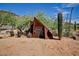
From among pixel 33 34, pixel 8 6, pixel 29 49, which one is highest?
pixel 8 6

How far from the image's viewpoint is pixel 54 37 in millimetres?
2521

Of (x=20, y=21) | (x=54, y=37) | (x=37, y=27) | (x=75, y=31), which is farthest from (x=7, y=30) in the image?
(x=75, y=31)

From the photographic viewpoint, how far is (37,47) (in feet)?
8.27

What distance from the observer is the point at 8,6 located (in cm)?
248

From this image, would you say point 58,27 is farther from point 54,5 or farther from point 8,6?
point 8,6

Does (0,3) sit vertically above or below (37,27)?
above

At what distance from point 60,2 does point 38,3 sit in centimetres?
24

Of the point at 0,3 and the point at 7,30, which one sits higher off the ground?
the point at 0,3

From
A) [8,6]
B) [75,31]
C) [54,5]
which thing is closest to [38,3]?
[54,5]

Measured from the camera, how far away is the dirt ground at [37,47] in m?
2.48

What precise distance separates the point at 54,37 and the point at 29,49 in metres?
0.31

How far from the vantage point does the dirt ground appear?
97.8 inches

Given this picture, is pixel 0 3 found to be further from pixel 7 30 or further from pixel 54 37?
pixel 54 37

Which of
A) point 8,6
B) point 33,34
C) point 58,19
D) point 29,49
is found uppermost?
point 8,6
